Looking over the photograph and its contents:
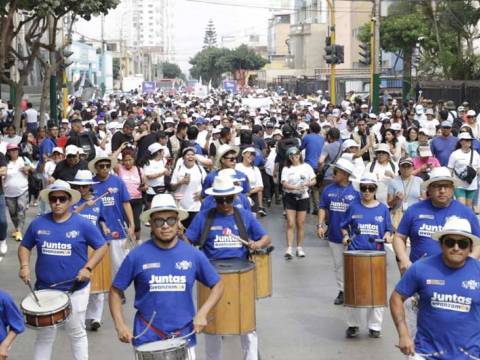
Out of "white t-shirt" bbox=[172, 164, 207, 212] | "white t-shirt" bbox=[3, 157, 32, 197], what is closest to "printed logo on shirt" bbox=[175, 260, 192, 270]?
"white t-shirt" bbox=[172, 164, 207, 212]

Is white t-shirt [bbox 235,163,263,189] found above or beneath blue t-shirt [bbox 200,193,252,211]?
beneath

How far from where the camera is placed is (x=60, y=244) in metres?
8.05

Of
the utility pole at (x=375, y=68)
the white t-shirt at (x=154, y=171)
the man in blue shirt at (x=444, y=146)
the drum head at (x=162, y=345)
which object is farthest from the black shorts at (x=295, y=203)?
the utility pole at (x=375, y=68)

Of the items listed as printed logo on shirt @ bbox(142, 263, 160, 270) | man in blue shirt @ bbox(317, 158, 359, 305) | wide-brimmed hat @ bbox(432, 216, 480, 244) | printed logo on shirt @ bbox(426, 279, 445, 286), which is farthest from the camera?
man in blue shirt @ bbox(317, 158, 359, 305)

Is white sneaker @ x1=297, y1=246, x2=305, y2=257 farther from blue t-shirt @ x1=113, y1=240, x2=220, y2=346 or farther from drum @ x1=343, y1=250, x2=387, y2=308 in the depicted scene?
A: blue t-shirt @ x1=113, y1=240, x2=220, y2=346

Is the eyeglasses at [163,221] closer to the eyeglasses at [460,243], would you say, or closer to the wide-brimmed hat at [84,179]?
the eyeglasses at [460,243]

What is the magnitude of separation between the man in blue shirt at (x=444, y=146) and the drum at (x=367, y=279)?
7.86 m

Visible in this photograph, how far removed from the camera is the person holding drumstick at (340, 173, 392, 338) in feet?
32.5

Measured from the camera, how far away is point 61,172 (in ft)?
41.8

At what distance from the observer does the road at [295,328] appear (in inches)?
378

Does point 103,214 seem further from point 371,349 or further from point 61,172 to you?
point 371,349

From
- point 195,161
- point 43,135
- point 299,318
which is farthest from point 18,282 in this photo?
point 43,135

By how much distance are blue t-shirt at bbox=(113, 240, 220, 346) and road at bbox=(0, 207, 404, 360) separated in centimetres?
301

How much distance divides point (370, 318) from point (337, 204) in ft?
5.07
